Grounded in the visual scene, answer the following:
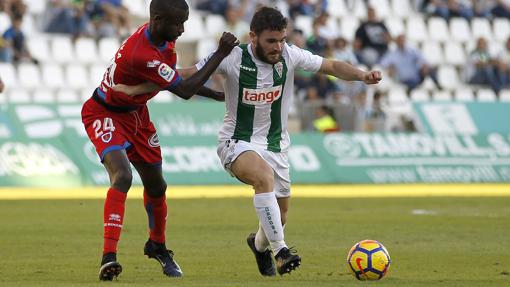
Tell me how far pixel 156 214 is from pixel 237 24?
654 inches

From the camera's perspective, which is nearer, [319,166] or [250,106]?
[250,106]

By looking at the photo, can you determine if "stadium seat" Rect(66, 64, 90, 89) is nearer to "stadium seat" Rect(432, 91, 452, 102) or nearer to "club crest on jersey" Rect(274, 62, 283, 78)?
"stadium seat" Rect(432, 91, 452, 102)

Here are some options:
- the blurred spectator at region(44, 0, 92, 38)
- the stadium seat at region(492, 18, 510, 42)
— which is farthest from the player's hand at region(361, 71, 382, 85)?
the stadium seat at region(492, 18, 510, 42)

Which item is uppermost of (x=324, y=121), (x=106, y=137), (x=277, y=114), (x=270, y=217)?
(x=277, y=114)

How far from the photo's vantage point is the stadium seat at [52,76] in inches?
995

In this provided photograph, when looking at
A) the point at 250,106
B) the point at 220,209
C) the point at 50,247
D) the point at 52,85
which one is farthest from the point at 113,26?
the point at 250,106

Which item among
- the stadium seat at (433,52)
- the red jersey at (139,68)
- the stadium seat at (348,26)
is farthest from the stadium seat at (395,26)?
the red jersey at (139,68)

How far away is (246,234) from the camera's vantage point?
46.0 ft

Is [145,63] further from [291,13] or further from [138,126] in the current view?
[291,13]

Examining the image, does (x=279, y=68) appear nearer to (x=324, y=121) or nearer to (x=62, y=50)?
(x=324, y=121)

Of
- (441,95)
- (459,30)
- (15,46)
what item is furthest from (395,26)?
(15,46)

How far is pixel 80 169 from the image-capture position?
72.9 feet

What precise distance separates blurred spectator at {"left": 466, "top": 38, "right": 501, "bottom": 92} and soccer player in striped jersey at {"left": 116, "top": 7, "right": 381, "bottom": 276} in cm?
2059

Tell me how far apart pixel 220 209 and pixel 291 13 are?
12906 millimetres
